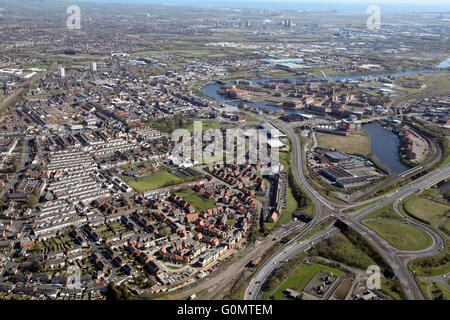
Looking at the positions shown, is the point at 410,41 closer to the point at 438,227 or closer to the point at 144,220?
the point at 438,227

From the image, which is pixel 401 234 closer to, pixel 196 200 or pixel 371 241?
pixel 371 241

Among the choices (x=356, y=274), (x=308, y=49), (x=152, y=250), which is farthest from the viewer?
(x=308, y=49)

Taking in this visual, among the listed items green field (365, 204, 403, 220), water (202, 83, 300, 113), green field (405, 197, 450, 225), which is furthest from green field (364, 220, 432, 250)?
water (202, 83, 300, 113)

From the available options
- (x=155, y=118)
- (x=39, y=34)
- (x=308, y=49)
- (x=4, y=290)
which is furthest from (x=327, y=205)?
(x=39, y=34)

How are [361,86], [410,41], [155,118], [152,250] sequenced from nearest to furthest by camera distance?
[152,250]
[155,118]
[361,86]
[410,41]

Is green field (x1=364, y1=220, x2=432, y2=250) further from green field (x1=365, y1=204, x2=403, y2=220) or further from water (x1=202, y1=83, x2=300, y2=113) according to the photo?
water (x1=202, y1=83, x2=300, y2=113)

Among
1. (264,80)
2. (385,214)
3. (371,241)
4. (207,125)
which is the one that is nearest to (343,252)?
(371,241)

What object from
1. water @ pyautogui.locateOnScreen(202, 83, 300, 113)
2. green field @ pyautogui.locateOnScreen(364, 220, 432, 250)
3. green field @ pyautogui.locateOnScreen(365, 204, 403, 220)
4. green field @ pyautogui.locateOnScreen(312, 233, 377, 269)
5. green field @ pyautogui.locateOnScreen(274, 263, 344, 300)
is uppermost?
water @ pyautogui.locateOnScreen(202, 83, 300, 113)

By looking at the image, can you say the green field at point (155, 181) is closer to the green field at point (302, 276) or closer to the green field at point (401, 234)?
the green field at point (302, 276)
